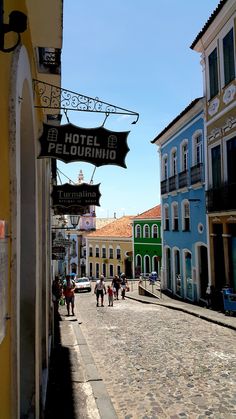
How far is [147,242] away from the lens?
42.4m

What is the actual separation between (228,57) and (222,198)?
17.1ft

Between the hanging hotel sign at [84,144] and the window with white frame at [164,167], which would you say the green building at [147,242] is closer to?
the window with white frame at [164,167]

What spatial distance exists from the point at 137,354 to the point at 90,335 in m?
2.73

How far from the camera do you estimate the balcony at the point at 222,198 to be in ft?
45.0

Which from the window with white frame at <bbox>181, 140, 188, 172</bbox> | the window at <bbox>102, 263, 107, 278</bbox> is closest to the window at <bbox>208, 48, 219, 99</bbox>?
the window with white frame at <bbox>181, 140, 188, 172</bbox>

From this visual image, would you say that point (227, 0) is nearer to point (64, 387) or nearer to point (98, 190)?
point (98, 190)

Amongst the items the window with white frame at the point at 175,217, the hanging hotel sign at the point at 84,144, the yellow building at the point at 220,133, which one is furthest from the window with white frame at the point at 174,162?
the hanging hotel sign at the point at 84,144

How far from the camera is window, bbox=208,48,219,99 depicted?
15.5 m

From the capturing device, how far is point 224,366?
289 inches

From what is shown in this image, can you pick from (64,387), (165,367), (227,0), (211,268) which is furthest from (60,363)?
(227,0)

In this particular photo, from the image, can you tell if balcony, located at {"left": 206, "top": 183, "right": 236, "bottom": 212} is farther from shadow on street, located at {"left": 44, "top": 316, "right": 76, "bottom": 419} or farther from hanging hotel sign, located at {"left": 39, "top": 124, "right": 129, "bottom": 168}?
hanging hotel sign, located at {"left": 39, "top": 124, "right": 129, "bottom": 168}

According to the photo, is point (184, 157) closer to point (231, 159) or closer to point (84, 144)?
point (231, 159)

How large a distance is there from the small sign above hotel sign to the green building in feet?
106

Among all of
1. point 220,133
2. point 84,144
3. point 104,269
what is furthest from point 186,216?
point 104,269
